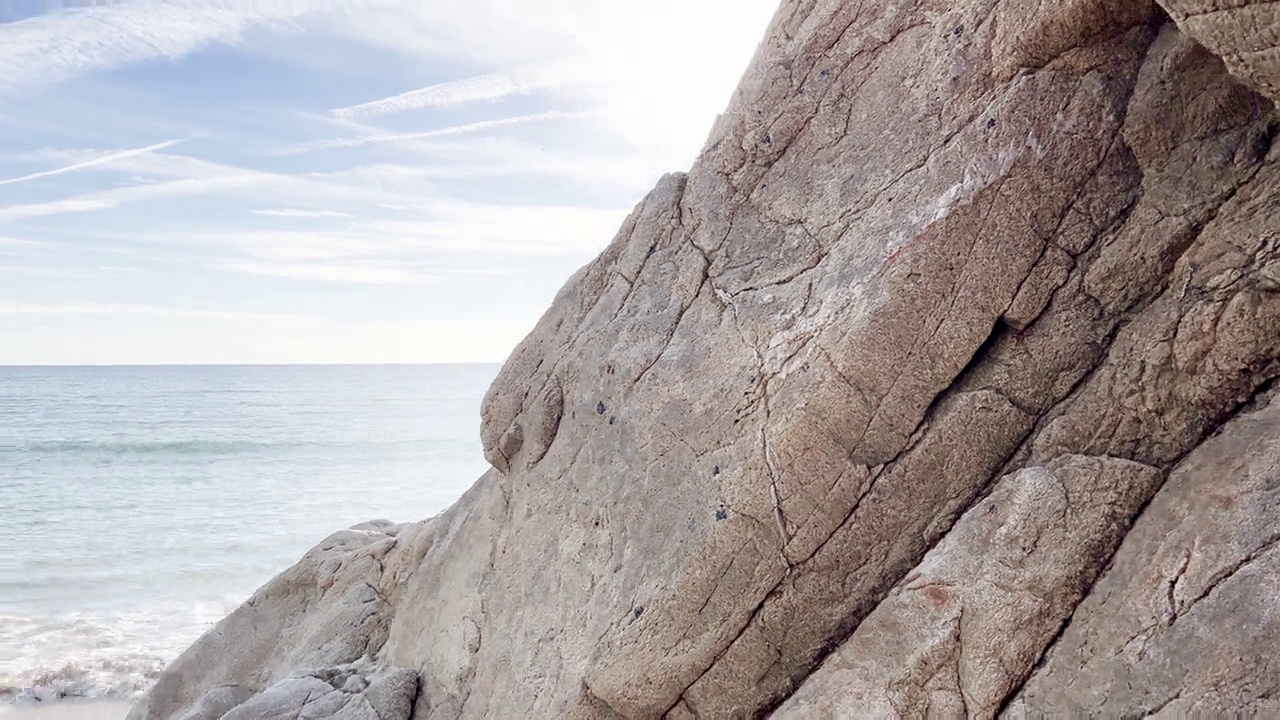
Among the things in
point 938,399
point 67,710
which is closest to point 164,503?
point 67,710

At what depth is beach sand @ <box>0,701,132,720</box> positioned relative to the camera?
40.2 ft

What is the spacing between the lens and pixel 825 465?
481 cm

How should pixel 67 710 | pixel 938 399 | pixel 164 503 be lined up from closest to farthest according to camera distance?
pixel 938 399
pixel 67 710
pixel 164 503

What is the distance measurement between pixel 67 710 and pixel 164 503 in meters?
20.0

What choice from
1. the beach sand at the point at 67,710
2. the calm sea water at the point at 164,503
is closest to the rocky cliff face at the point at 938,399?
the beach sand at the point at 67,710

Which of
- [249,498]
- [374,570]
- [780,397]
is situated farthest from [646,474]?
[249,498]

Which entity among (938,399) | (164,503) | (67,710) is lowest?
(67,710)

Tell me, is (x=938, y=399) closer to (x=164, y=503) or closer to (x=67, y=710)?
(x=67, y=710)

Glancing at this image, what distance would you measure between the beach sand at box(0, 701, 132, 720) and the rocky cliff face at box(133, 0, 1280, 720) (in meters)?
7.75

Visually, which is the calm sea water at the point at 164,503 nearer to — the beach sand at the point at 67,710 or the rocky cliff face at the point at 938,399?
the beach sand at the point at 67,710

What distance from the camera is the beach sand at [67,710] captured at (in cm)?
1226

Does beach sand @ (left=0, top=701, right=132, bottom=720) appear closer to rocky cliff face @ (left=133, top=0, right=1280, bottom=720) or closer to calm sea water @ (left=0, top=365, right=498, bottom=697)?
calm sea water @ (left=0, top=365, right=498, bottom=697)

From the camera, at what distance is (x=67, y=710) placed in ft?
41.0

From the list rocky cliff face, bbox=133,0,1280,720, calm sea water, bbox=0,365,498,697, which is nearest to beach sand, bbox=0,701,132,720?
calm sea water, bbox=0,365,498,697
